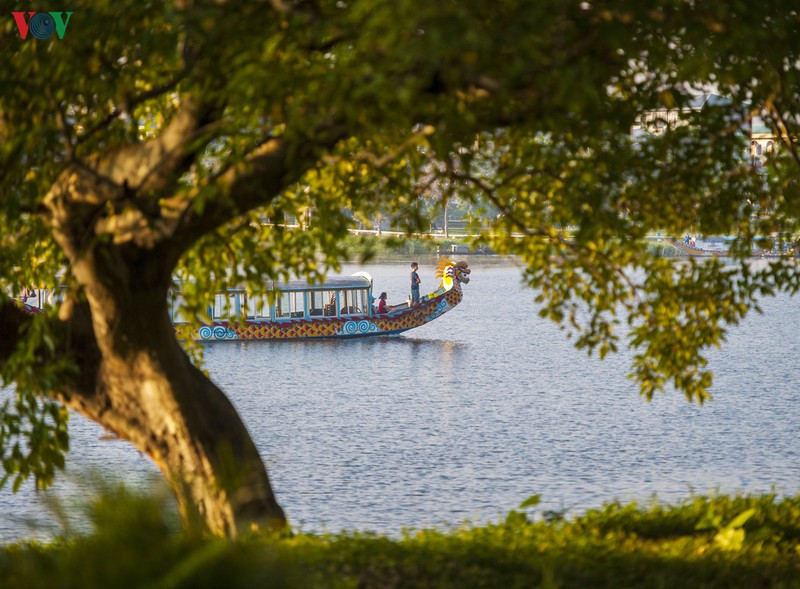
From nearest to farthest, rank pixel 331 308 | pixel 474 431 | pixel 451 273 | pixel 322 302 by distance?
1. pixel 474 431
2. pixel 331 308
3. pixel 322 302
4. pixel 451 273

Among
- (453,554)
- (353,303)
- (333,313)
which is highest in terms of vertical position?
(453,554)

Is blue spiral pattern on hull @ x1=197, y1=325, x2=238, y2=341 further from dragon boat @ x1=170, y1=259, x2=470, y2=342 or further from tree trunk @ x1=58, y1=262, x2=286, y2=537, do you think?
tree trunk @ x1=58, y1=262, x2=286, y2=537

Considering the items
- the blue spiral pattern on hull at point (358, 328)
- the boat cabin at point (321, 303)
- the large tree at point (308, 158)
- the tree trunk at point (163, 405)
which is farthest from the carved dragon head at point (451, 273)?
the tree trunk at point (163, 405)

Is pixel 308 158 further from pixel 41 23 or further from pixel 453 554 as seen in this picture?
pixel 453 554

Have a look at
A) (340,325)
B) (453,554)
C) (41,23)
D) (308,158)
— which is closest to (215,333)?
(340,325)

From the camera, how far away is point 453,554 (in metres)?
7.34

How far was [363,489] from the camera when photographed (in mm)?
21328

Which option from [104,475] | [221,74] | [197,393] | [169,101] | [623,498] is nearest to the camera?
[104,475]

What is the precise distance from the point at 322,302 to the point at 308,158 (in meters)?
39.1

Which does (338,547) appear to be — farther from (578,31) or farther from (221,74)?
(578,31)

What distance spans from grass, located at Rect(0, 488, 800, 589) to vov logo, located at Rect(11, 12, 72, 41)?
2.95 meters

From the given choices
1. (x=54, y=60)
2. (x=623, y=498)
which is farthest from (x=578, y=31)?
(x=623, y=498)

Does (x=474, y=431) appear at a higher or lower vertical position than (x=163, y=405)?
lower

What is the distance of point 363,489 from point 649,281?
12.4m
